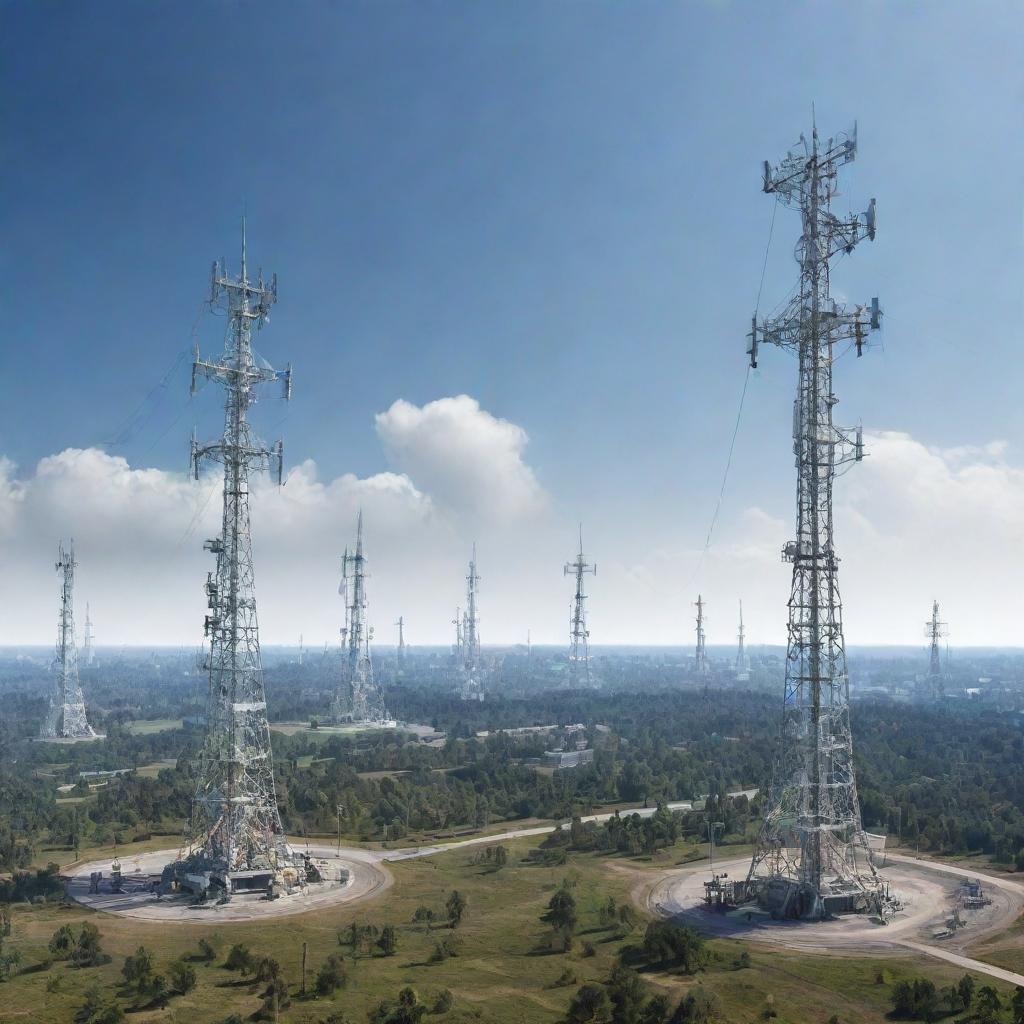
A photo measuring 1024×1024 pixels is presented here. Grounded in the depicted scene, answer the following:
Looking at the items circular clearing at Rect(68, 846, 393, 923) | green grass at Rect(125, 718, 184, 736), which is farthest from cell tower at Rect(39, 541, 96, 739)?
circular clearing at Rect(68, 846, 393, 923)

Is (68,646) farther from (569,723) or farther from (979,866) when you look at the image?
(979,866)

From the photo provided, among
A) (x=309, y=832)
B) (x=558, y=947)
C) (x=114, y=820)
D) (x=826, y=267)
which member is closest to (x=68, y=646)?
(x=114, y=820)

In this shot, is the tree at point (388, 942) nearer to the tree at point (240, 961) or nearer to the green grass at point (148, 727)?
the tree at point (240, 961)

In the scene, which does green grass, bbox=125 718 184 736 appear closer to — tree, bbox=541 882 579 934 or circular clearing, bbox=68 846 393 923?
circular clearing, bbox=68 846 393 923

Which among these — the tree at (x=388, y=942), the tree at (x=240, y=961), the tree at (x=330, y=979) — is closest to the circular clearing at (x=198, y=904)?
the tree at (x=240, y=961)

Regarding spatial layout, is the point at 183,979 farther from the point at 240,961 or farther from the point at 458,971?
the point at 458,971
